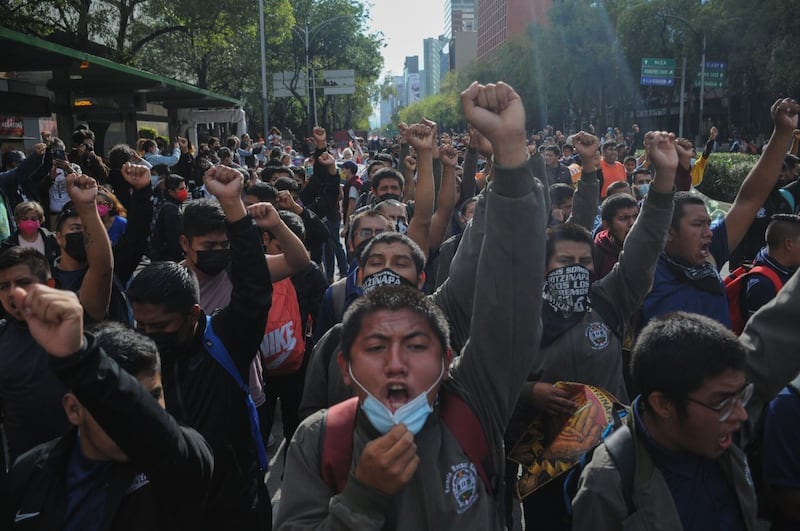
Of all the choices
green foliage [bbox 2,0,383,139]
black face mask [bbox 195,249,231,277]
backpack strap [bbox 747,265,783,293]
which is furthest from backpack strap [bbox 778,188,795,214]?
green foliage [bbox 2,0,383,139]

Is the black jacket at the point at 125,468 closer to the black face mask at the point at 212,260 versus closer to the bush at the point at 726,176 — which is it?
the black face mask at the point at 212,260

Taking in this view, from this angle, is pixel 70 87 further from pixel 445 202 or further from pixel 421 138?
pixel 421 138

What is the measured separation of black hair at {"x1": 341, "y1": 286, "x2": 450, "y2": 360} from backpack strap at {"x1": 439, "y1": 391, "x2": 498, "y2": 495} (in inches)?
5.5

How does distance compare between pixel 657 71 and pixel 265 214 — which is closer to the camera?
pixel 265 214

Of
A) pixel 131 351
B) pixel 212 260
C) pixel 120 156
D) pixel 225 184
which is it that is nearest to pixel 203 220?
pixel 212 260

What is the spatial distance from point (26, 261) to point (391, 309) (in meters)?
2.08

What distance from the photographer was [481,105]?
1.90 meters

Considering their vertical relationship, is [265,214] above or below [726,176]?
above

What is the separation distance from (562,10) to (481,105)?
5500 cm

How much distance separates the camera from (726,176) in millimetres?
18109

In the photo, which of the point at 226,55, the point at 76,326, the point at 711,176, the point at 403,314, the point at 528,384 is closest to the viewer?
the point at 76,326

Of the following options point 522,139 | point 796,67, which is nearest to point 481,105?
point 522,139

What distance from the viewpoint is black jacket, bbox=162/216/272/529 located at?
8.05ft

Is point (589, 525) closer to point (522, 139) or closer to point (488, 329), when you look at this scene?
point (488, 329)
